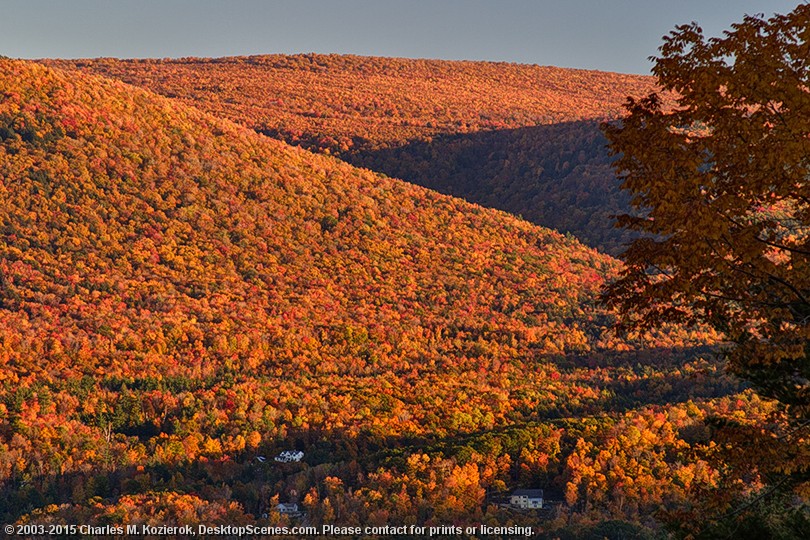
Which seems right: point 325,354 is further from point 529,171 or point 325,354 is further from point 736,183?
point 529,171

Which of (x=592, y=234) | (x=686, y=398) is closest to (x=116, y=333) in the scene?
(x=686, y=398)

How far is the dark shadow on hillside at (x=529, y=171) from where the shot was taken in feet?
379

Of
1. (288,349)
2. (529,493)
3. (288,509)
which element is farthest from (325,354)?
(288,509)

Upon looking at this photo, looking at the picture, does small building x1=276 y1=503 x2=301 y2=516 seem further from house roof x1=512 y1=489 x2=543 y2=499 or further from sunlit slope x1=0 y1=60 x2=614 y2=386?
sunlit slope x1=0 y1=60 x2=614 y2=386

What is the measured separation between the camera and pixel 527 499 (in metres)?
40.1

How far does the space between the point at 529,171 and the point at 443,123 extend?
101 feet

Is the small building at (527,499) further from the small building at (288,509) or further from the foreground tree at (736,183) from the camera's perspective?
the foreground tree at (736,183)

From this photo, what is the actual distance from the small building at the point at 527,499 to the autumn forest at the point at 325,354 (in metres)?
0.28

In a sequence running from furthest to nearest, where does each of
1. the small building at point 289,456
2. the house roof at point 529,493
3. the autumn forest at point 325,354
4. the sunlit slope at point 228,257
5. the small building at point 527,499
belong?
the sunlit slope at point 228,257 → the small building at point 289,456 → the house roof at point 529,493 → the small building at point 527,499 → the autumn forest at point 325,354

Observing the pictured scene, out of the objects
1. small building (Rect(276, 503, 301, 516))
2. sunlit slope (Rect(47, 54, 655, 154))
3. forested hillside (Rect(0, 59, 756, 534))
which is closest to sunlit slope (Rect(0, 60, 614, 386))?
forested hillside (Rect(0, 59, 756, 534))

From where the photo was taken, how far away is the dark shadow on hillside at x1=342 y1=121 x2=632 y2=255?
379ft

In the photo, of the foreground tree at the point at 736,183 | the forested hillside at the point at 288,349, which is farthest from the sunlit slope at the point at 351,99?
the foreground tree at the point at 736,183

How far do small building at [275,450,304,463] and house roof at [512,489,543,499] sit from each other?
403 inches

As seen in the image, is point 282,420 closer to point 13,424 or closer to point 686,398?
point 13,424
